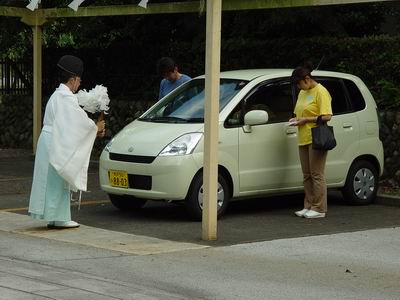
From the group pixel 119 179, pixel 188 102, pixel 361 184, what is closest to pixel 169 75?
pixel 188 102

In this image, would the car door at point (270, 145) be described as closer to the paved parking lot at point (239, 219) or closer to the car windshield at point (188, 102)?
the car windshield at point (188, 102)

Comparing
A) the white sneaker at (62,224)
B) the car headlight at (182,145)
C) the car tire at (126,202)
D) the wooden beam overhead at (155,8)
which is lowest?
the white sneaker at (62,224)

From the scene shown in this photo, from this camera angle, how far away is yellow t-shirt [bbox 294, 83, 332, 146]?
11781 millimetres

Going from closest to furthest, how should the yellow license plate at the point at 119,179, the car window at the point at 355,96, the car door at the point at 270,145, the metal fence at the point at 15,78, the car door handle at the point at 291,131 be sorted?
the yellow license plate at the point at 119,179, the car door at the point at 270,145, the car door handle at the point at 291,131, the car window at the point at 355,96, the metal fence at the point at 15,78

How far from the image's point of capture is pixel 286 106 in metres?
12.6

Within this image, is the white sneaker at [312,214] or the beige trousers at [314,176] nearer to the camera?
the beige trousers at [314,176]

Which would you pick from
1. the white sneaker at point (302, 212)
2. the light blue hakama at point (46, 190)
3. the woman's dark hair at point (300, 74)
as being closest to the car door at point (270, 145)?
the white sneaker at point (302, 212)

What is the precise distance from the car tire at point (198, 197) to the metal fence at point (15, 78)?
12160 mm

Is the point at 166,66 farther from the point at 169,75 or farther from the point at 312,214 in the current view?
the point at 312,214

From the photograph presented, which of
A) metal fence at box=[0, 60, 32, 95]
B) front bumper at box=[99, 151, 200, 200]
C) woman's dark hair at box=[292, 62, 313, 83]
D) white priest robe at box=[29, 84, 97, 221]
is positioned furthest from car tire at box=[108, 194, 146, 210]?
metal fence at box=[0, 60, 32, 95]

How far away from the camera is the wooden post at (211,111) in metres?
10.1

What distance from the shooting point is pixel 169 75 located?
13.7 meters

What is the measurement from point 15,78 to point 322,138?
1289cm

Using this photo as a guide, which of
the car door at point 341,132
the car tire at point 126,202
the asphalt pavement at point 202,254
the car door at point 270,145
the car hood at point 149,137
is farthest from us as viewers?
the car door at point 341,132
